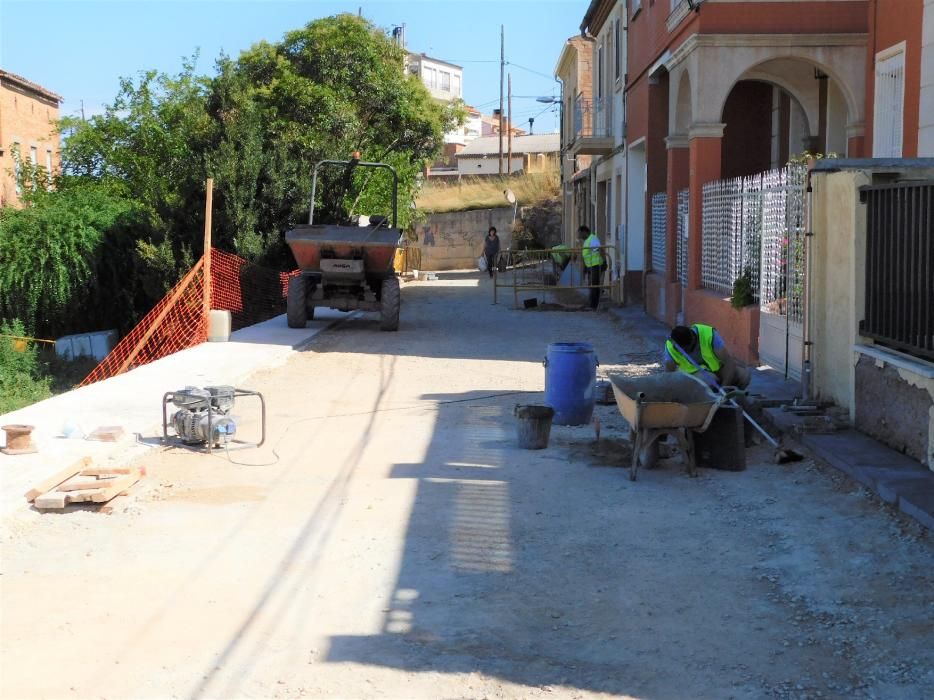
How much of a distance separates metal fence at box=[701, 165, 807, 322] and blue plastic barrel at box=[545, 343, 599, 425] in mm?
2620

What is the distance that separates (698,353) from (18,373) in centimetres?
1429

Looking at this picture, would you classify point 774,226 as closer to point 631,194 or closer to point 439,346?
point 439,346

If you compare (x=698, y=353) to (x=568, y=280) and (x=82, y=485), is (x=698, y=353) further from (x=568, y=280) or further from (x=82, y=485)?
(x=568, y=280)

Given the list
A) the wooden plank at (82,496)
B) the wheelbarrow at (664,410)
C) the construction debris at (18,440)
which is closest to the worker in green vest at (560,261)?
the wheelbarrow at (664,410)

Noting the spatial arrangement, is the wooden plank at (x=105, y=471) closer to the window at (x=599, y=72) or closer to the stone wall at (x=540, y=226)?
the window at (x=599, y=72)

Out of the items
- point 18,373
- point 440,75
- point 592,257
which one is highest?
point 440,75

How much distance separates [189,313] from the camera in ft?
57.8

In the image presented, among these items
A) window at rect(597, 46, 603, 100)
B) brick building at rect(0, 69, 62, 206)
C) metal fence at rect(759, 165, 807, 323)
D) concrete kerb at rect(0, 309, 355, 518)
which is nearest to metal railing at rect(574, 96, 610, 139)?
window at rect(597, 46, 603, 100)

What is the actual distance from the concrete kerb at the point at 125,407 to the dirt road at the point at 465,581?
1.61ft

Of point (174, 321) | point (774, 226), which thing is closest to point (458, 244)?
point (174, 321)

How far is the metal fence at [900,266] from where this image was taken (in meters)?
7.83

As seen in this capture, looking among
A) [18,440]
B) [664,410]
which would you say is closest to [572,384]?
[664,410]

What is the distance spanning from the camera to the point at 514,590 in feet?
18.4

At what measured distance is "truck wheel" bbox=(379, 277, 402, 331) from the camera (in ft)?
59.7
